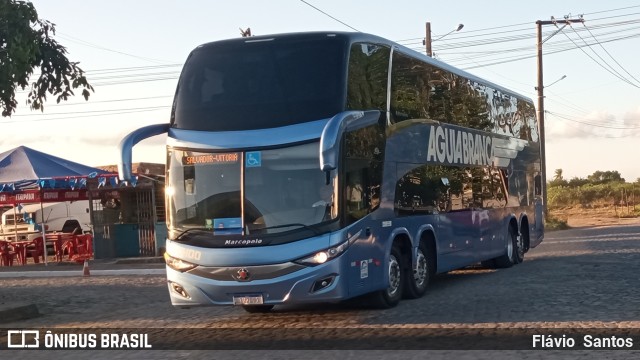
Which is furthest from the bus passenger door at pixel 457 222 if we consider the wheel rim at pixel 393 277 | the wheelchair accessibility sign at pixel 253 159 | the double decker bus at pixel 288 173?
the wheelchair accessibility sign at pixel 253 159

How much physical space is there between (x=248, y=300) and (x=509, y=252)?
34.8 feet

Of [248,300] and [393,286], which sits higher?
[248,300]

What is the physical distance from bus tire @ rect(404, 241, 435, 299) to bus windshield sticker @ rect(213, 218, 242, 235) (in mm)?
3774

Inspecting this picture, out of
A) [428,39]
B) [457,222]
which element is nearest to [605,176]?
[428,39]

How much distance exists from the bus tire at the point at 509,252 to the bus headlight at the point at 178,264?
1014 cm

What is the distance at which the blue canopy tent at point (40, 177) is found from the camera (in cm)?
2809

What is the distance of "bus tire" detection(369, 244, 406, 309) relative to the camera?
13719 millimetres

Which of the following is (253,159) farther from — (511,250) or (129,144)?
(511,250)

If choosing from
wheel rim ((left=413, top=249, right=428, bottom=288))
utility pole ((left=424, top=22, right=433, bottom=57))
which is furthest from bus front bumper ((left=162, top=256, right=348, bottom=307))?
utility pole ((left=424, top=22, right=433, bottom=57))

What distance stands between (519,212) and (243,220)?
1159 centimetres

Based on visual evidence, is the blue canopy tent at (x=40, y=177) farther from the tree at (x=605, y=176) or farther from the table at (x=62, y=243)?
the tree at (x=605, y=176)

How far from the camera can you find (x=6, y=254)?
30219 millimetres

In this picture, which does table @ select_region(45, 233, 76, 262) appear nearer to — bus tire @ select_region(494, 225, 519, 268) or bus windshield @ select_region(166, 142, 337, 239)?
bus tire @ select_region(494, 225, 519, 268)

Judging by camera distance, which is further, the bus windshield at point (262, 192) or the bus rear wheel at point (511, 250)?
the bus rear wheel at point (511, 250)
